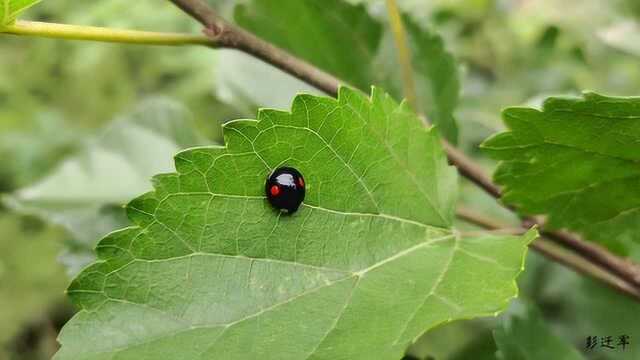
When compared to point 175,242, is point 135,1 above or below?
above

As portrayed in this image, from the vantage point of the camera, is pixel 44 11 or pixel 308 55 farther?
pixel 44 11

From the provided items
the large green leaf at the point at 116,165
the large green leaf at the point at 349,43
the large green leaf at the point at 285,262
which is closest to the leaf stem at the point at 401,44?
the large green leaf at the point at 349,43

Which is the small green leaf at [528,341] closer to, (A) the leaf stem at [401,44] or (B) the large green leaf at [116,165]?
(A) the leaf stem at [401,44]

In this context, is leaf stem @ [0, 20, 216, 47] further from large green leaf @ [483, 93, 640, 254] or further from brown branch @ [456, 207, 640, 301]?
brown branch @ [456, 207, 640, 301]

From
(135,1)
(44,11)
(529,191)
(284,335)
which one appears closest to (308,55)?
(529,191)

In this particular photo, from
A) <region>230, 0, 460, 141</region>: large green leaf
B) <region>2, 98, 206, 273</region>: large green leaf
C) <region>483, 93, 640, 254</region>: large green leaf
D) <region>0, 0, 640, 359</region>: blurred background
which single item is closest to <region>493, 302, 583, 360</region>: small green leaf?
<region>0, 0, 640, 359</region>: blurred background

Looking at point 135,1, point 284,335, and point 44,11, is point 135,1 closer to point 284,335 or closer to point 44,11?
point 44,11

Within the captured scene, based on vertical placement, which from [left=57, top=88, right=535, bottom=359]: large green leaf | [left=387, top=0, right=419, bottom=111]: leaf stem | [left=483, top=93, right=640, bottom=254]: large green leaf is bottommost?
[left=57, top=88, right=535, bottom=359]: large green leaf
